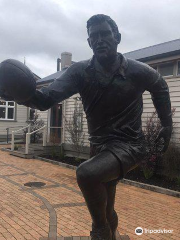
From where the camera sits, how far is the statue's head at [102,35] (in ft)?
8.16

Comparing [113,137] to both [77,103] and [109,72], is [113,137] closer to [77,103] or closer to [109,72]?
[109,72]

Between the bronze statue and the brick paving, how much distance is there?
2.42 m

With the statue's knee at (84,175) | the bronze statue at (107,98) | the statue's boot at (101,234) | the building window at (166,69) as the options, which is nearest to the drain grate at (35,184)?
the building window at (166,69)

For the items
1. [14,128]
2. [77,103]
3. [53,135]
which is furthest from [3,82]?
[14,128]

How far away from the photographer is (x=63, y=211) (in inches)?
239

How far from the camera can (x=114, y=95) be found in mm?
2557

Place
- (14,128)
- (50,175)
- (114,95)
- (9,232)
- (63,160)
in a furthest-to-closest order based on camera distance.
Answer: (14,128) < (63,160) < (50,175) < (9,232) < (114,95)

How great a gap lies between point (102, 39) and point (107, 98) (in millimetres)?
492

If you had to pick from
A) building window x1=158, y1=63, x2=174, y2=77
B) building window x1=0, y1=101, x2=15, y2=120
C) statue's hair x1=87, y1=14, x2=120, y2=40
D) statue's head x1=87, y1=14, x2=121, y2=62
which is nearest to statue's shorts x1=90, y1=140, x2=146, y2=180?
statue's head x1=87, y1=14, x2=121, y2=62

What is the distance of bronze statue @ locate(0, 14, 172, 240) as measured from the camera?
7.91 feet

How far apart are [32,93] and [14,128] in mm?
22498

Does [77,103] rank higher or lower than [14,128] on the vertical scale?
higher

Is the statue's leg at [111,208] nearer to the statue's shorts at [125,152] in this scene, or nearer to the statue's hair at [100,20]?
the statue's shorts at [125,152]

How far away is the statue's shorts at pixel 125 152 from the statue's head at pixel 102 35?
738mm
